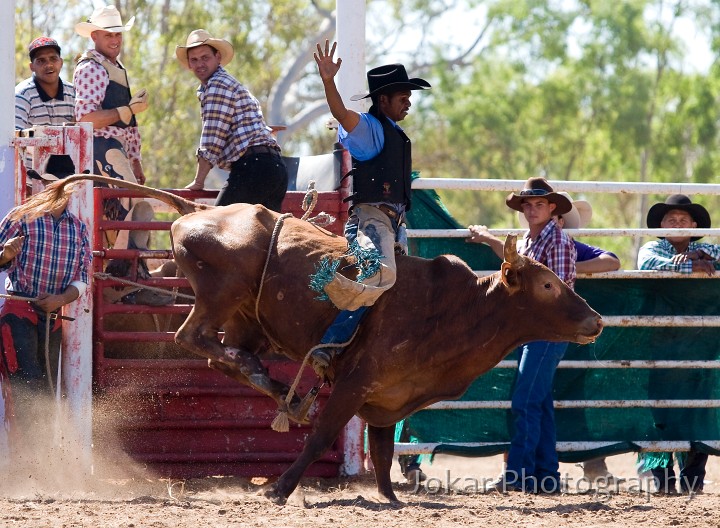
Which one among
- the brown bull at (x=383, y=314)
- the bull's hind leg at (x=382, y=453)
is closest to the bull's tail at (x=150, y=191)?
the brown bull at (x=383, y=314)

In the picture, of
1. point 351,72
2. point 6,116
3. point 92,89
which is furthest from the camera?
point 92,89

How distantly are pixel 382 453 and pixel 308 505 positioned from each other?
0.63m

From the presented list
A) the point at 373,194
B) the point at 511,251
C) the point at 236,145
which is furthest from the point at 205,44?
the point at 511,251

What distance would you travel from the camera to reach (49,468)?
7.38 meters

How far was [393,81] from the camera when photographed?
22.1 feet

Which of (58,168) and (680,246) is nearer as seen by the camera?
(58,168)

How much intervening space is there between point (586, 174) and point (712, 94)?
3.90 metres

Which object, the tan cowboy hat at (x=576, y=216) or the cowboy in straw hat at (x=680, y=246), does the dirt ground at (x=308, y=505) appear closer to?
the cowboy in straw hat at (x=680, y=246)

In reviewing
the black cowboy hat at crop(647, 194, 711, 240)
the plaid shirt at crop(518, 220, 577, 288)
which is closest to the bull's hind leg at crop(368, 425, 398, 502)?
the plaid shirt at crop(518, 220, 577, 288)

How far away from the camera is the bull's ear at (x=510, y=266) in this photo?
6676 mm

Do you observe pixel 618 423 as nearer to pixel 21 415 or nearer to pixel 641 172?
pixel 21 415

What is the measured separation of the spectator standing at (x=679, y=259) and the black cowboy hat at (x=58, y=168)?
3899 mm

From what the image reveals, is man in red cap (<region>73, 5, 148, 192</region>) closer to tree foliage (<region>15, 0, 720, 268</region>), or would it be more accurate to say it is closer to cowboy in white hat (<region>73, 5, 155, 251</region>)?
cowboy in white hat (<region>73, 5, 155, 251</region>)

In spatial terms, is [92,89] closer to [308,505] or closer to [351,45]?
[351,45]
